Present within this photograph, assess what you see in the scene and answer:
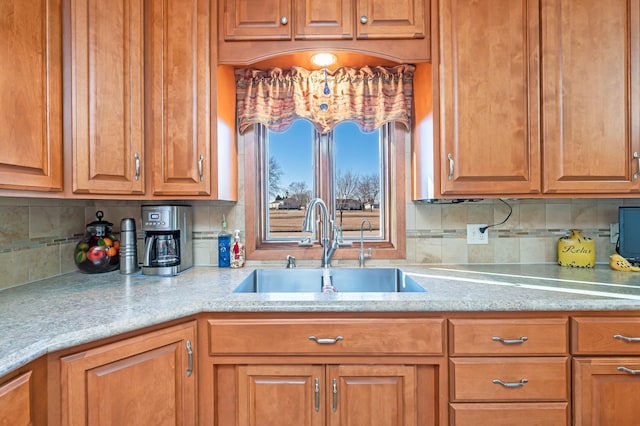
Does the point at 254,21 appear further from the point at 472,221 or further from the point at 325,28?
the point at 472,221

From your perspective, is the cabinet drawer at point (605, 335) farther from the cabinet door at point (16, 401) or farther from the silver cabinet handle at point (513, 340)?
the cabinet door at point (16, 401)

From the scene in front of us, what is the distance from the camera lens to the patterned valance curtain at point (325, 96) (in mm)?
1808

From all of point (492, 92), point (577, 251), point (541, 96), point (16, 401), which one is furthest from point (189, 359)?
point (577, 251)

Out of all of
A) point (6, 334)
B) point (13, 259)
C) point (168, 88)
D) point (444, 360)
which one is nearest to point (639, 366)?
point (444, 360)

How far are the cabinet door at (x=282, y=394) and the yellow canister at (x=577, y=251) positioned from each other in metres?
1.47

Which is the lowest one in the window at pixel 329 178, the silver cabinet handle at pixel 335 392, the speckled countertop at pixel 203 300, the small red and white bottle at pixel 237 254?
the silver cabinet handle at pixel 335 392

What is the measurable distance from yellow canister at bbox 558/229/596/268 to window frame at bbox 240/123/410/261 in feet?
2.78

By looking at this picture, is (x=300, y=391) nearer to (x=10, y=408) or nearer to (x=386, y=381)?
(x=386, y=381)

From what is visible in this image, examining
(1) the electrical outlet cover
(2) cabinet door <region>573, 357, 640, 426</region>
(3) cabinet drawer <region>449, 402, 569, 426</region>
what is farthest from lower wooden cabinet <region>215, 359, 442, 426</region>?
(1) the electrical outlet cover

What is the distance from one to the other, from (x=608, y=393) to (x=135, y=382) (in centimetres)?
167

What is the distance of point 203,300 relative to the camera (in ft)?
3.94

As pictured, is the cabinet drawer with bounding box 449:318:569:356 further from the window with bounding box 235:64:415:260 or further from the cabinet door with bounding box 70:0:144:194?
the cabinet door with bounding box 70:0:144:194

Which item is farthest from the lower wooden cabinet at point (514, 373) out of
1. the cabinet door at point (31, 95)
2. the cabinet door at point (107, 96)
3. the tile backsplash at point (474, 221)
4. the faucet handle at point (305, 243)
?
the cabinet door at point (31, 95)

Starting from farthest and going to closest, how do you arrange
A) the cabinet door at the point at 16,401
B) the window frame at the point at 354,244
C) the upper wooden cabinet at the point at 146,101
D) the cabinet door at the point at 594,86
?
the window frame at the point at 354,244
the cabinet door at the point at 594,86
the upper wooden cabinet at the point at 146,101
the cabinet door at the point at 16,401
